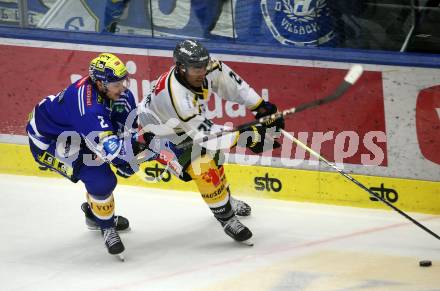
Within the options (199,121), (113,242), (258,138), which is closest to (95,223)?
(113,242)

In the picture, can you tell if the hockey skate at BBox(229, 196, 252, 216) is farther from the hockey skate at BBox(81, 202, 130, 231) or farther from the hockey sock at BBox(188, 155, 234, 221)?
the hockey skate at BBox(81, 202, 130, 231)

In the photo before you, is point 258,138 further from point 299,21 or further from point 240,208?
point 299,21

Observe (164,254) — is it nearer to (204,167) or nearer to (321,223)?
(204,167)

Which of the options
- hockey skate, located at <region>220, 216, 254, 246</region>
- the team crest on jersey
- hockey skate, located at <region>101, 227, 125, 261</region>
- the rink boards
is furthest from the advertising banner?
hockey skate, located at <region>101, 227, 125, 261</region>

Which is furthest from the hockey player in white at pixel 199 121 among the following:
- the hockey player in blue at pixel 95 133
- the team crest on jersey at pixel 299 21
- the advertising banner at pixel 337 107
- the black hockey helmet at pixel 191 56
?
the team crest on jersey at pixel 299 21

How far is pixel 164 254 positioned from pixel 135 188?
44.5 inches

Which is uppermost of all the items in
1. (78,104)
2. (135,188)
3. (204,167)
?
(78,104)

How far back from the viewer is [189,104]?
205 inches

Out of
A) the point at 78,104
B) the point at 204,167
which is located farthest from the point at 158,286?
the point at 78,104

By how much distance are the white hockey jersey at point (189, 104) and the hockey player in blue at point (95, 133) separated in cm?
15

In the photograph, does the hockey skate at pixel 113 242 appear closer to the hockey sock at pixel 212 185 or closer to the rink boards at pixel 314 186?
the hockey sock at pixel 212 185

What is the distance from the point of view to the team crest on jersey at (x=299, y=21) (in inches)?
238

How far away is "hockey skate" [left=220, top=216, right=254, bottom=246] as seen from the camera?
5.49 metres

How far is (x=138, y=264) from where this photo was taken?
17.6 ft
